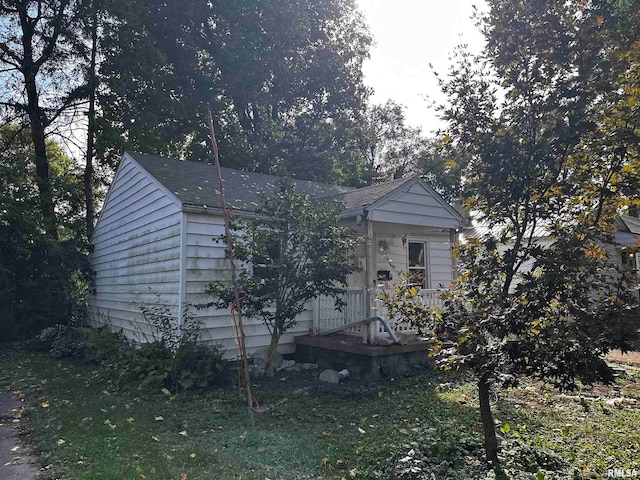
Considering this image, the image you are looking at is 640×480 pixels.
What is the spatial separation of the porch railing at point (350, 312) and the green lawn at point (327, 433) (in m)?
1.35

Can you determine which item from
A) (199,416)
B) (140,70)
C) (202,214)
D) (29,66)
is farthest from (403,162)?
(199,416)

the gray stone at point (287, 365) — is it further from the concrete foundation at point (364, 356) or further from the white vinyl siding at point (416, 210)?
the white vinyl siding at point (416, 210)

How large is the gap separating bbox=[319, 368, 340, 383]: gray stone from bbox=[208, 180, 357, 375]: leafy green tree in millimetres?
1245

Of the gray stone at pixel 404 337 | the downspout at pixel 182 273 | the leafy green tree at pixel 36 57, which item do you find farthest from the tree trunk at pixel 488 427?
the leafy green tree at pixel 36 57

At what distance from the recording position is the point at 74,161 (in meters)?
19.3

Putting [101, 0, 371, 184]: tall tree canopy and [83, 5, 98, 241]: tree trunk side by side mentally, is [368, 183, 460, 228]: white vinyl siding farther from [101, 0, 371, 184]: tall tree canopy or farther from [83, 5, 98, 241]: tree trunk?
[83, 5, 98, 241]: tree trunk

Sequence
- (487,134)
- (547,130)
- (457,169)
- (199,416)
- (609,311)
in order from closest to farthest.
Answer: (609,311) → (547,130) → (487,134) → (457,169) → (199,416)

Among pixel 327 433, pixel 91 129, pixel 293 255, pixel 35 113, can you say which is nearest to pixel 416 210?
pixel 293 255

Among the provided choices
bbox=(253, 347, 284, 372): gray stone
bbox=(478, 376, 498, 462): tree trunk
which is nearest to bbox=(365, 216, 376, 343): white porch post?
bbox=(253, 347, 284, 372): gray stone

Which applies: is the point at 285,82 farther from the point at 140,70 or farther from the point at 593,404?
the point at 593,404

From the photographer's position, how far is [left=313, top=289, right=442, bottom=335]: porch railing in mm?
8148

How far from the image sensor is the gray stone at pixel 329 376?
7.59 meters

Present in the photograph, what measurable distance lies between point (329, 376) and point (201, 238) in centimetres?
345

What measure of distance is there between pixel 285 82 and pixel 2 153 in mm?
12238
